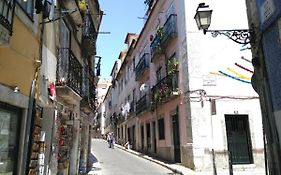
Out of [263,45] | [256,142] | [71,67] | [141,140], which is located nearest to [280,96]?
[263,45]

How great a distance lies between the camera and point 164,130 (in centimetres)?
2138

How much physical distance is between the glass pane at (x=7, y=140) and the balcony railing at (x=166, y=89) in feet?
40.0

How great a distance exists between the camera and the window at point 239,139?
1583 centimetres

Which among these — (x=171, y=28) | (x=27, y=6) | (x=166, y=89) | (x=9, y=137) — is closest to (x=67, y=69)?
(x=27, y=6)

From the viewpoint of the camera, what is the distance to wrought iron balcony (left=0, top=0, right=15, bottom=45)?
4863 millimetres

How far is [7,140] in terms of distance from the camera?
5.92 m

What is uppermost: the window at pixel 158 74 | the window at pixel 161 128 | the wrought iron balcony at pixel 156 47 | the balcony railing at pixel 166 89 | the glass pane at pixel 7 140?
the wrought iron balcony at pixel 156 47

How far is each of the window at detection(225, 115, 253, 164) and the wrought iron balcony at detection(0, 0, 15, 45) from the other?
12661mm

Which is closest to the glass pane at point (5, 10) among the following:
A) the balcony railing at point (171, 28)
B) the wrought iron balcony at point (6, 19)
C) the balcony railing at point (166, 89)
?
the wrought iron balcony at point (6, 19)

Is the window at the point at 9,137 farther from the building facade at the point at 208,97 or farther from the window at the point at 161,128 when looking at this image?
the window at the point at 161,128

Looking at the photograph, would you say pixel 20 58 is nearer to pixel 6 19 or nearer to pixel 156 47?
pixel 6 19

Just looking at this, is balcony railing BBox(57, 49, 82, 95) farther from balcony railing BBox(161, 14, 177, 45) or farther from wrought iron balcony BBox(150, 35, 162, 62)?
wrought iron balcony BBox(150, 35, 162, 62)

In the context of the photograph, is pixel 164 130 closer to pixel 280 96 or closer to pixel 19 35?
pixel 280 96

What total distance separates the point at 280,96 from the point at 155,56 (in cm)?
1525
